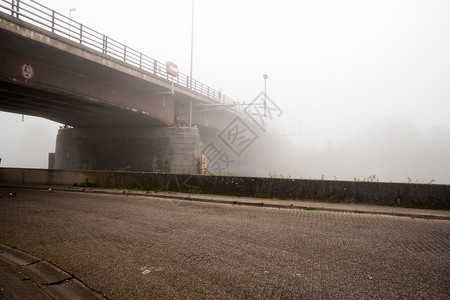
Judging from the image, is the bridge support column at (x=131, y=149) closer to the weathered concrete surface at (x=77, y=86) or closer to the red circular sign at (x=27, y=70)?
the weathered concrete surface at (x=77, y=86)

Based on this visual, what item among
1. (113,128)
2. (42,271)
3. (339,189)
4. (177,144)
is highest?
(113,128)

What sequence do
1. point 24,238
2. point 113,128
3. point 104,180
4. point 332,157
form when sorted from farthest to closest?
point 332,157 < point 113,128 < point 104,180 < point 24,238

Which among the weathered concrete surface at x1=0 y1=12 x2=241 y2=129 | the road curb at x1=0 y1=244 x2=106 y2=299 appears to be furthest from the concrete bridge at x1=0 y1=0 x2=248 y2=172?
the road curb at x1=0 y1=244 x2=106 y2=299

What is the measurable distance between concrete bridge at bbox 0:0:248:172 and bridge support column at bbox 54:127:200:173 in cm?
11

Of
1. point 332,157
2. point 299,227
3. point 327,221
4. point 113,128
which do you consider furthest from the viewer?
point 332,157

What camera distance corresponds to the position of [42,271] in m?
3.82

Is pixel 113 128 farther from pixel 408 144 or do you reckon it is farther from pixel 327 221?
pixel 408 144

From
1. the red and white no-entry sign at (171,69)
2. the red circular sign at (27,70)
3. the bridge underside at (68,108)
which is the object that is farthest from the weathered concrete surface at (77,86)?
the red and white no-entry sign at (171,69)

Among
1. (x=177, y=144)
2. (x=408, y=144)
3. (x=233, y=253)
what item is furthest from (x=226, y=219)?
(x=408, y=144)

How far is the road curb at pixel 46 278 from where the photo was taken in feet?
10.6

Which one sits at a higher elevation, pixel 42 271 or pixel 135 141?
pixel 135 141

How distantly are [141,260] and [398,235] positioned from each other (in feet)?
18.5

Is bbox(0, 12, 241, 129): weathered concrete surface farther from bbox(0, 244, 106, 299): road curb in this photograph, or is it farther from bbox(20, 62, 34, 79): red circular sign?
bbox(0, 244, 106, 299): road curb

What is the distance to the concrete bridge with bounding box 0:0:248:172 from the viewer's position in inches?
571
